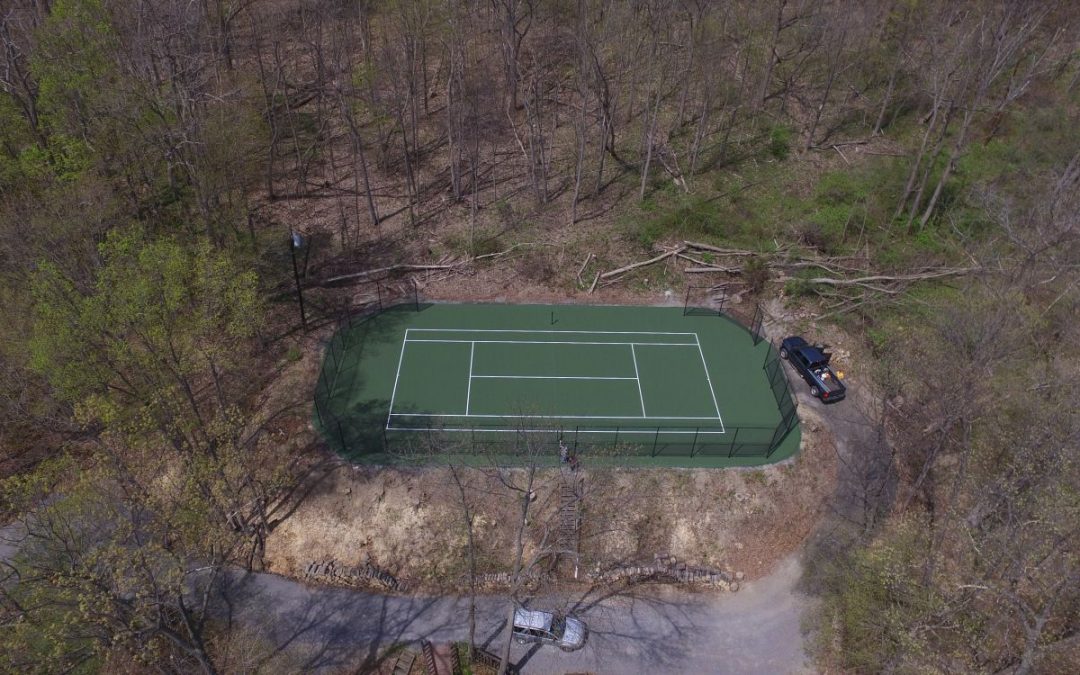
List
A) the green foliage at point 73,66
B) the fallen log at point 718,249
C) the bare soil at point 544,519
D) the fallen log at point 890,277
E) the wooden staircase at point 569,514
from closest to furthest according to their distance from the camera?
the bare soil at point 544,519
the wooden staircase at point 569,514
the green foliage at point 73,66
the fallen log at point 890,277
the fallen log at point 718,249

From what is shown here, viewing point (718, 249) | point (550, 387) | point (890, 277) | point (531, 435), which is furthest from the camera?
point (718, 249)

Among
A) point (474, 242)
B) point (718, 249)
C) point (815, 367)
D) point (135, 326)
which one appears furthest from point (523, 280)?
point (135, 326)

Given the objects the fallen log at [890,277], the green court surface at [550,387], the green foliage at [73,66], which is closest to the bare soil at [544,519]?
the green court surface at [550,387]

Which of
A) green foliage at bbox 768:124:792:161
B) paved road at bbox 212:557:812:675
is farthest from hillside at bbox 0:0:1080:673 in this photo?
paved road at bbox 212:557:812:675

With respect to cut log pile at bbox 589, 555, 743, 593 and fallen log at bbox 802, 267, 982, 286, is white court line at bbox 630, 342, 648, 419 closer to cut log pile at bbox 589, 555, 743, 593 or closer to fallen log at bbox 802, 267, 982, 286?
cut log pile at bbox 589, 555, 743, 593

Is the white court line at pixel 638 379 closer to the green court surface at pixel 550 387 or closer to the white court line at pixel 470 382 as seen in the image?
the green court surface at pixel 550 387

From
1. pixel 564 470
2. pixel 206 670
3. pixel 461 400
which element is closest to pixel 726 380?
pixel 564 470

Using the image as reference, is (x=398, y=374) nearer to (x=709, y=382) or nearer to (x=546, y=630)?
(x=546, y=630)
